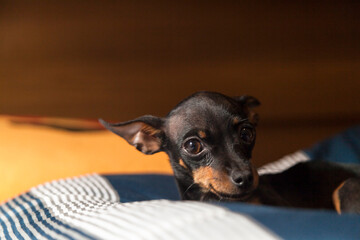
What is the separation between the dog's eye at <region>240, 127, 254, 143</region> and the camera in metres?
1.45

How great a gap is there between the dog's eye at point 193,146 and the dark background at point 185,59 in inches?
75.2

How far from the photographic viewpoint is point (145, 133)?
63.0 inches

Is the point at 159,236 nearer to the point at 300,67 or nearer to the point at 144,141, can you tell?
the point at 144,141

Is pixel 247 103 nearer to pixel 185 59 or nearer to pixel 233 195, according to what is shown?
pixel 233 195

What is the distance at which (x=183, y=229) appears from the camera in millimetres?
923

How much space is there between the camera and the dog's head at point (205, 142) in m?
1.33

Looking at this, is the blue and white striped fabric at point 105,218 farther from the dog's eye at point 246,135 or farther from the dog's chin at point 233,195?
the dog's eye at point 246,135

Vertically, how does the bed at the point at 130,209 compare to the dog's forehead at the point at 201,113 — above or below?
below

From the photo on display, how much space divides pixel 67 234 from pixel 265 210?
0.56m

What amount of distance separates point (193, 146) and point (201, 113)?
119 millimetres

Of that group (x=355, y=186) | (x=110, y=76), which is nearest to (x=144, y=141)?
(x=355, y=186)

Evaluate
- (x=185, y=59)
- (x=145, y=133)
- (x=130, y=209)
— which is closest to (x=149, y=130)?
(x=145, y=133)

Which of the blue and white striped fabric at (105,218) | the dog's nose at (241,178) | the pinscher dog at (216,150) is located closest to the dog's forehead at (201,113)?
the pinscher dog at (216,150)

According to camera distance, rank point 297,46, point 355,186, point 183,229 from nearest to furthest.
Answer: point 183,229 < point 355,186 < point 297,46
